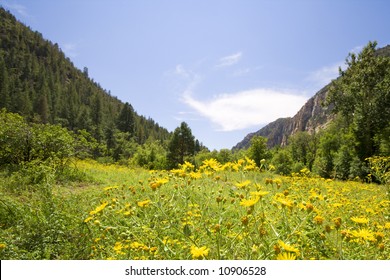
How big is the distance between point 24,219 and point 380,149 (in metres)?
20.3

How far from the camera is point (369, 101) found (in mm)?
18406

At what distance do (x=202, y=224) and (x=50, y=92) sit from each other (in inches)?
3784

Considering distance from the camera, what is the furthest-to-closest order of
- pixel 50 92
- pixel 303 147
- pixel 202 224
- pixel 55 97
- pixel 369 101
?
pixel 50 92, pixel 55 97, pixel 303 147, pixel 369 101, pixel 202 224

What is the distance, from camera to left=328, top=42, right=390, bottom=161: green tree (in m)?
17.9

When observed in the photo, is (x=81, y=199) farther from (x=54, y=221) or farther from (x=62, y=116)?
(x=62, y=116)

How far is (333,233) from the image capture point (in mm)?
2059

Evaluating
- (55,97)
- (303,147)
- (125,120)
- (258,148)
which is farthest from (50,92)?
(258,148)

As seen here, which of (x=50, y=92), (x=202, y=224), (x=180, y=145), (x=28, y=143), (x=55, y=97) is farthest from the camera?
(x=50, y=92)

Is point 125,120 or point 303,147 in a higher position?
point 125,120

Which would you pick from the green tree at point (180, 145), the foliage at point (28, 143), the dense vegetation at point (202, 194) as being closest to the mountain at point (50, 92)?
the dense vegetation at point (202, 194)

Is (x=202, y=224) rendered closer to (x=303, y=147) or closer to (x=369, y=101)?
(x=369, y=101)

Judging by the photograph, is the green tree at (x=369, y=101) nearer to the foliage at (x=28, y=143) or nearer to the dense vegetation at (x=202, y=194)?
the dense vegetation at (x=202, y=194)
